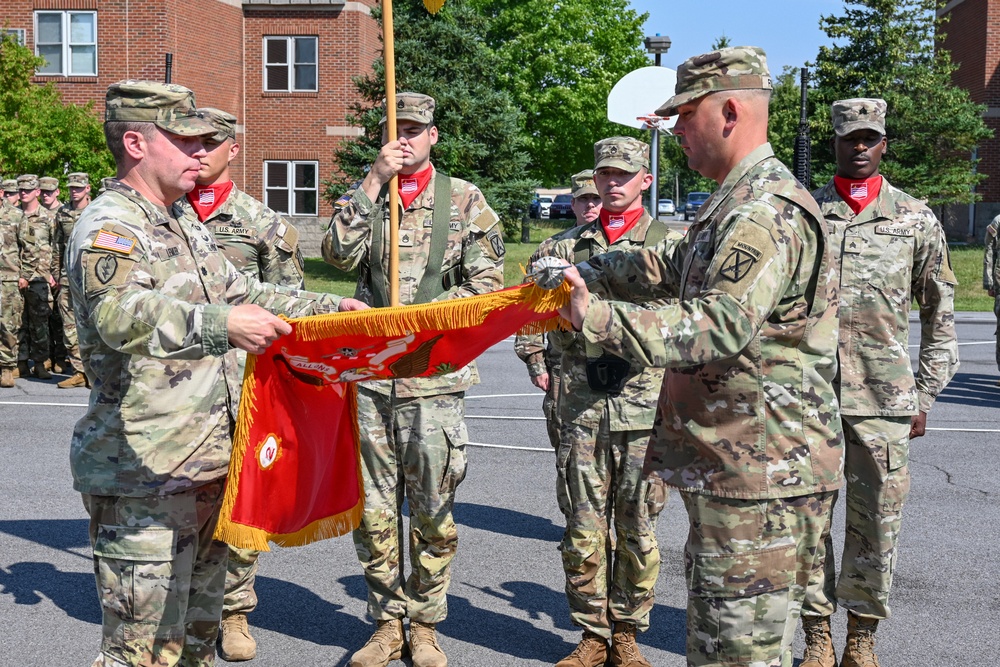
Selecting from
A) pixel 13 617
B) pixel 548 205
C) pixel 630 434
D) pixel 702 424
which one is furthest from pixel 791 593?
pixel 548 205

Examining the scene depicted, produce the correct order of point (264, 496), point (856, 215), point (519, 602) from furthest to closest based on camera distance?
point (519, 602) < point (856, 215) < point (264, 496)

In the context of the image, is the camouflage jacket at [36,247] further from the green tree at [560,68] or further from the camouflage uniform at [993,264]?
the green tree at [560,68]

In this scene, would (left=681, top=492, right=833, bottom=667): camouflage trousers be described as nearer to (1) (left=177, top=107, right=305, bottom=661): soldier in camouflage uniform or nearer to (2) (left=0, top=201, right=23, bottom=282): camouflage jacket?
(1) (left=177, top=107, right=305, bottom=661): soldier in camouflage uniform

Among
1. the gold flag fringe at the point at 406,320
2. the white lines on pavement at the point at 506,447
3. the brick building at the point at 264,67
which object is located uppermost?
the brick building at the point at 264,67

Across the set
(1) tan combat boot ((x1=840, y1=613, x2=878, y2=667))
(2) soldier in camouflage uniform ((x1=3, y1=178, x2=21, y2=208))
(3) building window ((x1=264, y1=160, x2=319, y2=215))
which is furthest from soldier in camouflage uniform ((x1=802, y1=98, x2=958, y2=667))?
(3) building window ((x1=264, y1=160, x2=319, y2=215))

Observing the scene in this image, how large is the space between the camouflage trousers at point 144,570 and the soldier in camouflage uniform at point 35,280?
11894 mm

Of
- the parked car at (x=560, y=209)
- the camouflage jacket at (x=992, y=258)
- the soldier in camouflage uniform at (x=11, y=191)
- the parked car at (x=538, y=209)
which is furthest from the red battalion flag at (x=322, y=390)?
the parked car at (x=560, y=209)

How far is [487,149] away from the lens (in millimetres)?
28578

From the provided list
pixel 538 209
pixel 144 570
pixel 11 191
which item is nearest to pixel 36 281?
pixel 11 191

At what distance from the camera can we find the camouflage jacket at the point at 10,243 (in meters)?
14.7

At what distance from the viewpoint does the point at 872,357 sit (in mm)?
5504

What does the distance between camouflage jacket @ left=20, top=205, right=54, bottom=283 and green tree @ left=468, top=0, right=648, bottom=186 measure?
27.2m

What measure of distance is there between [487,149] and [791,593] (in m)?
25.3

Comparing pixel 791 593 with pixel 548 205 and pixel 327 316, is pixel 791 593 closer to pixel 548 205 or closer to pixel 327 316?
pixel 327 316
